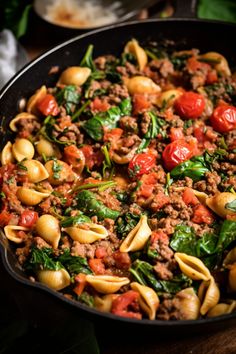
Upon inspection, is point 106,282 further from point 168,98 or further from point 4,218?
point 168,98

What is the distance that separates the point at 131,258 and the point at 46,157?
5.00ft

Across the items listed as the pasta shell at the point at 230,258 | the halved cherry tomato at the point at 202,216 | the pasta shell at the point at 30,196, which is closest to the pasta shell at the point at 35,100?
the pasta shell at the point at 30,196

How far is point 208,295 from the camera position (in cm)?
425

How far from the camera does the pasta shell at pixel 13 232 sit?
482cm

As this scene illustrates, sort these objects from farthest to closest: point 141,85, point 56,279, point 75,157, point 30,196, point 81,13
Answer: point 81,13
point 141,85
point 75,157
point 30,196
point 56,279

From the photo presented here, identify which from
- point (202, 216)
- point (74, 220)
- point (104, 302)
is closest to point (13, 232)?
point (74, 220)

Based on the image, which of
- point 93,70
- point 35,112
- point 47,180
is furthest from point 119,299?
point 93,70

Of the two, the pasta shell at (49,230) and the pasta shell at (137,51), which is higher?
the pasta shell at (137,51)

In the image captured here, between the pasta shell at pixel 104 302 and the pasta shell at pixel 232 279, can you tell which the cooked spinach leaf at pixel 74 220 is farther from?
the pasta shell at pixel 232 279

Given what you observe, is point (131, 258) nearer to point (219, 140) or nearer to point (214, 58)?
point (219, 140)

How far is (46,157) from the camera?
554cm

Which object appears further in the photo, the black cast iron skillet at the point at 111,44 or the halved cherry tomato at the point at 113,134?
the black cast iron skillet at the point at 111,44

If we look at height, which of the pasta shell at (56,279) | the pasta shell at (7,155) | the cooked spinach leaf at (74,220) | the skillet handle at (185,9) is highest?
the skillet handle at (185,9)

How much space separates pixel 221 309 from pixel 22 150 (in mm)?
2550
